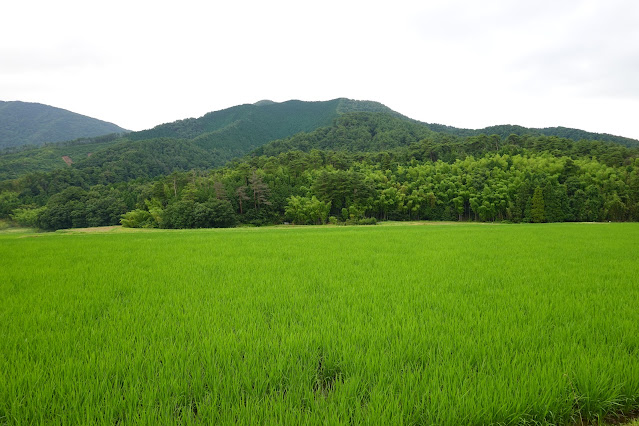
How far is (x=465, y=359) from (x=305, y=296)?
2626mm

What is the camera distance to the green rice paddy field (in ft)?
6.66

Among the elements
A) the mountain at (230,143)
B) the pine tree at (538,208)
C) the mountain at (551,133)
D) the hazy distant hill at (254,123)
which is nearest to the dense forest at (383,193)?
the pine tree at (538,208)

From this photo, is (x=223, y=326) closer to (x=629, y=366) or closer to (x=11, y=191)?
(x=629, y=366)

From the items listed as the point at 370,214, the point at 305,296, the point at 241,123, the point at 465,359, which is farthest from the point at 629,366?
the point at 241,123

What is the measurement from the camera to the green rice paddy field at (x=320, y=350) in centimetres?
203

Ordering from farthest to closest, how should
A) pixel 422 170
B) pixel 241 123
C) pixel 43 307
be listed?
pixel 241 123
pixel 422 170
pixel 43 307

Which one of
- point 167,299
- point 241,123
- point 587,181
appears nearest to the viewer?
point 167,299

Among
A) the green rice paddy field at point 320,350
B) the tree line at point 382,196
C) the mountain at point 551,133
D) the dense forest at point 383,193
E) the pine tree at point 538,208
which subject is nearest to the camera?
the green rice paddy field at point 320,350

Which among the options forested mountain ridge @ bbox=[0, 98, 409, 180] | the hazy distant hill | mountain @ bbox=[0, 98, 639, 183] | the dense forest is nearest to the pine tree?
the dense forest

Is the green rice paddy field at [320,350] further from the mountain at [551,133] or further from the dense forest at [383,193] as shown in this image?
the mountain at [551,133]

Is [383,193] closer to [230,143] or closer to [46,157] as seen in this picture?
[230,143]

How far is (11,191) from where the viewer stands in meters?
70.3

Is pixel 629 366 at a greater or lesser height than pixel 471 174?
lesser

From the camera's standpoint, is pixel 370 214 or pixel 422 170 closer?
pixel 370 214
